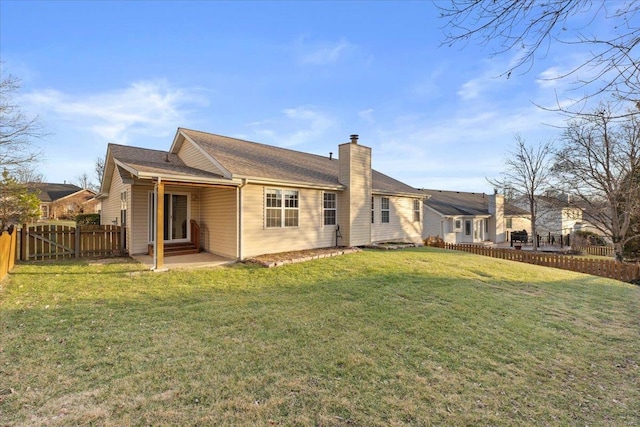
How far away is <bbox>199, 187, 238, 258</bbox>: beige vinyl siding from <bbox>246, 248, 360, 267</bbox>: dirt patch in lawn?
1.05 meters

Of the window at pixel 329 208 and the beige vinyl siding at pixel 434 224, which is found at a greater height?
the window at pixel 329 208

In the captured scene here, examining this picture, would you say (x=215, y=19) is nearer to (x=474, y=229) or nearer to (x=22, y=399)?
(x=22, y=399)

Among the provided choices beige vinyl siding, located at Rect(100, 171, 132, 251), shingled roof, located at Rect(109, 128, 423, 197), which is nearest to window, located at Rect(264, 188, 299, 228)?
shingled roof, located at Rect(109, 128, 423, 197)

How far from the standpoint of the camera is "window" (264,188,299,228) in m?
11.2

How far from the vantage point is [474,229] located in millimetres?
27609

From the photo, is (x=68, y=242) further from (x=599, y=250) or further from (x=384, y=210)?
(x=599, y=250)

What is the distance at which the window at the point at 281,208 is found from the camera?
11.2 m

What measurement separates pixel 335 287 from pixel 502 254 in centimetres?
1231

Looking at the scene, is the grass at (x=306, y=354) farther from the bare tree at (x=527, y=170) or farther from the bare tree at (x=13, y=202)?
the bare tree at (x=527, y=170)

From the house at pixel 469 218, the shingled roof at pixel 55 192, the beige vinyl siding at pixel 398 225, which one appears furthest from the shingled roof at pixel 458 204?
the shingled roof at pixel 55 192

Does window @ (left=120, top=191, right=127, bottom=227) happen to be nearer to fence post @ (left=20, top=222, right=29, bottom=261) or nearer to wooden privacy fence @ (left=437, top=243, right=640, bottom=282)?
fence post @ (left=20, top=222, right=29, bottom=261)

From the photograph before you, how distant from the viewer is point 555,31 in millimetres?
2586

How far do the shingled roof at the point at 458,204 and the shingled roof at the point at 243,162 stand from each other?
1017cm

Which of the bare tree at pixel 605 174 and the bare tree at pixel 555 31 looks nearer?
the bare tree at pixel 555 31
